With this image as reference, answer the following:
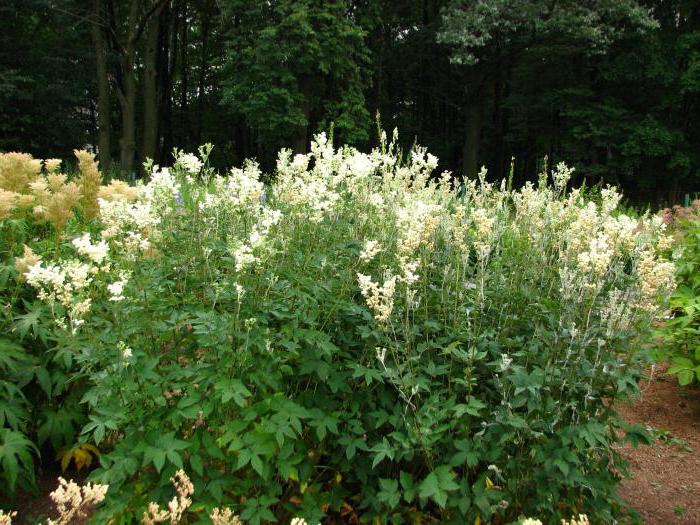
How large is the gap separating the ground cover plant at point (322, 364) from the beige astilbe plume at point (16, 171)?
104 cm

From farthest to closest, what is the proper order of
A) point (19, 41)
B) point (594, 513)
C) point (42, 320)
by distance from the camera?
point (19, 41), point (42, 320), point (594, 513)

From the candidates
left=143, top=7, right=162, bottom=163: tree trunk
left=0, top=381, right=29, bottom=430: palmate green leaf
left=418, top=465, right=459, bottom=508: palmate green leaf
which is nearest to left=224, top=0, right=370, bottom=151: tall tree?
left=143, top=7, right=162, bottom=163: tree trunk

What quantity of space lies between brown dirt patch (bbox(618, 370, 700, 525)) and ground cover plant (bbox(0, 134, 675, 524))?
66cm

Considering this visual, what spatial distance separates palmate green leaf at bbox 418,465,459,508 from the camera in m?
2.29

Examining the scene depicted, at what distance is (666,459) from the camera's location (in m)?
4.00

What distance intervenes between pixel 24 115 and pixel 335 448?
21.7 metres

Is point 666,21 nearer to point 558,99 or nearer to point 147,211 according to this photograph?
point 558,99

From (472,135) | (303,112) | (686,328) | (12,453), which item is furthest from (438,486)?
(472,135)

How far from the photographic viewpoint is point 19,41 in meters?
20.1

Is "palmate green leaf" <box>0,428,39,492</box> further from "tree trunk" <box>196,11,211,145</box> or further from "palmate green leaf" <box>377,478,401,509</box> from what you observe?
"tree trunk" <box>196,11,211,145</box>

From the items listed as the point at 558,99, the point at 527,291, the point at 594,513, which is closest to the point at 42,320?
the point at 527,291

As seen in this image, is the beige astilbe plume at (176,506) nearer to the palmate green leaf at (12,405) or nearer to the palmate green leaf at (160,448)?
the palmate green leaf at (160,448)

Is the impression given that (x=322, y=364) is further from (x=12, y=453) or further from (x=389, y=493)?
(x=12, y=453)

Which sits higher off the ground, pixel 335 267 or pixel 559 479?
pixel 335 267
